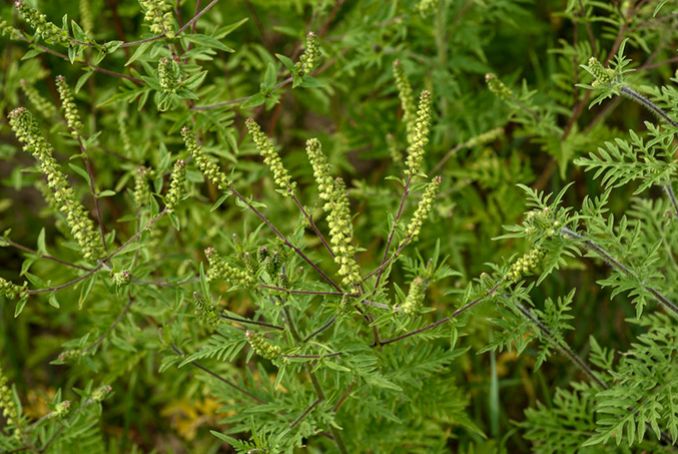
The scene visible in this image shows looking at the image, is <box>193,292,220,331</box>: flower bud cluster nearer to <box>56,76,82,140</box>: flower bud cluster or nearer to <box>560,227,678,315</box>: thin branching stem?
<box>56,76,82,140</box>: flower bud cluster

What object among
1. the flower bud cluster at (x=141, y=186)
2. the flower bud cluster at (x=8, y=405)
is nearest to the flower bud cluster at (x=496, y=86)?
the flower bud cluster at (x=141, y=186)

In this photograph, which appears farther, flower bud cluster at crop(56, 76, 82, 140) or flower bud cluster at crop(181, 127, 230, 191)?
flower bud cluster at crop(56, 76, 82, 140)

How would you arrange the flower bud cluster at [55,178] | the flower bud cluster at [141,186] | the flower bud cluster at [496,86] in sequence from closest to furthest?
the flower bud cluster at [55,178]
the flower bud cluster at [141,186]
the flower bud cluster at [496,86]

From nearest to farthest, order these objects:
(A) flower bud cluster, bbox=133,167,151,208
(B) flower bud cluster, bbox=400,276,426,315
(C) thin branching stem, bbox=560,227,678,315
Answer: (B) flower bud cluster, bbox=400,276,426,315 → (C) thin branching stem, bbox=560,227,678,315 → (A) flower bud cluster, bbox=133,167,151,208

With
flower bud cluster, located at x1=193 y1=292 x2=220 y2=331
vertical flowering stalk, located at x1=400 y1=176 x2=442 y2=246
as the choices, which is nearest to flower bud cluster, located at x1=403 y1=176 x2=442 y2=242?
vertical flowering stalk, located at x1=400 y1=176 x2=442 y2=246

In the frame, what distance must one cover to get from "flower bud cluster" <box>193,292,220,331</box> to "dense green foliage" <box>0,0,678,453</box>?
0.03 metres

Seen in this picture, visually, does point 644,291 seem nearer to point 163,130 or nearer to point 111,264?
point 111,264

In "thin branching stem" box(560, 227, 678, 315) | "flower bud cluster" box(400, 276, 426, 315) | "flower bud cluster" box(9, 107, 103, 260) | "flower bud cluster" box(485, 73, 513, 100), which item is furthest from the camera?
"flower bud cluster" box(485, 73, 513, 100)

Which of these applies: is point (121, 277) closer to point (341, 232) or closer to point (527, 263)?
point (341, 232)

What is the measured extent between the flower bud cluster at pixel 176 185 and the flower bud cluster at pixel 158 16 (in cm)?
38

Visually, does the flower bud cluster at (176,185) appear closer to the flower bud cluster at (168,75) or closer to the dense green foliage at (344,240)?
the dense green foliage at (344,240)

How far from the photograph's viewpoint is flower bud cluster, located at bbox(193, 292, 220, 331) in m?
2.15

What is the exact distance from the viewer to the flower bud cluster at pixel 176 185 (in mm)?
2344

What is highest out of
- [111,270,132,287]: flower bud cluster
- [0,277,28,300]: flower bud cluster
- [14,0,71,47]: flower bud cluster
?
[14,0,71,47]: flower bud cluster
